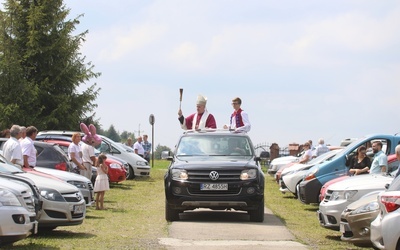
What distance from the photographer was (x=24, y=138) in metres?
19.3

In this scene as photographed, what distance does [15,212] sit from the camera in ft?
40.1

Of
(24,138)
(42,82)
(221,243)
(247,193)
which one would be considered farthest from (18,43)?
(221,243)

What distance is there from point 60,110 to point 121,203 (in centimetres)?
2260

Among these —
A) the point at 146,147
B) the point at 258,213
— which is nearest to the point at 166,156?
the point at 258,213

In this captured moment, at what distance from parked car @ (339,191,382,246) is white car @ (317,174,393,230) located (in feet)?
4.44

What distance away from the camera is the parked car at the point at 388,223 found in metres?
10.6

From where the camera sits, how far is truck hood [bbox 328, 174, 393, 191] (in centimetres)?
1548

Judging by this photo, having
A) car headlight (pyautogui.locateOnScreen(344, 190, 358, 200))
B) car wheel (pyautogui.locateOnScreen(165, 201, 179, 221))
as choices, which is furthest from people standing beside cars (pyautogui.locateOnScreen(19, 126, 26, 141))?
car headlight (pyautogui.locateOnScreen(344, 190, 358, 200))

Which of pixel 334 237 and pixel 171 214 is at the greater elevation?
pixel 171 214

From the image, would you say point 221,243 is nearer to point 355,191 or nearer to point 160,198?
point 355,191

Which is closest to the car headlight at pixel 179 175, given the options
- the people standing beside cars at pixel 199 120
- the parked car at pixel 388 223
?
the people standing beside cars at pixel 199 120

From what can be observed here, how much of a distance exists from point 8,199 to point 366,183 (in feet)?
20.8

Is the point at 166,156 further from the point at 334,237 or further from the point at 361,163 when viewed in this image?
the point at 361,163

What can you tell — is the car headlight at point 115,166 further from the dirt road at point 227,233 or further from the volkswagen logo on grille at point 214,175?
the volkswagen logo on grille at point 214,175
